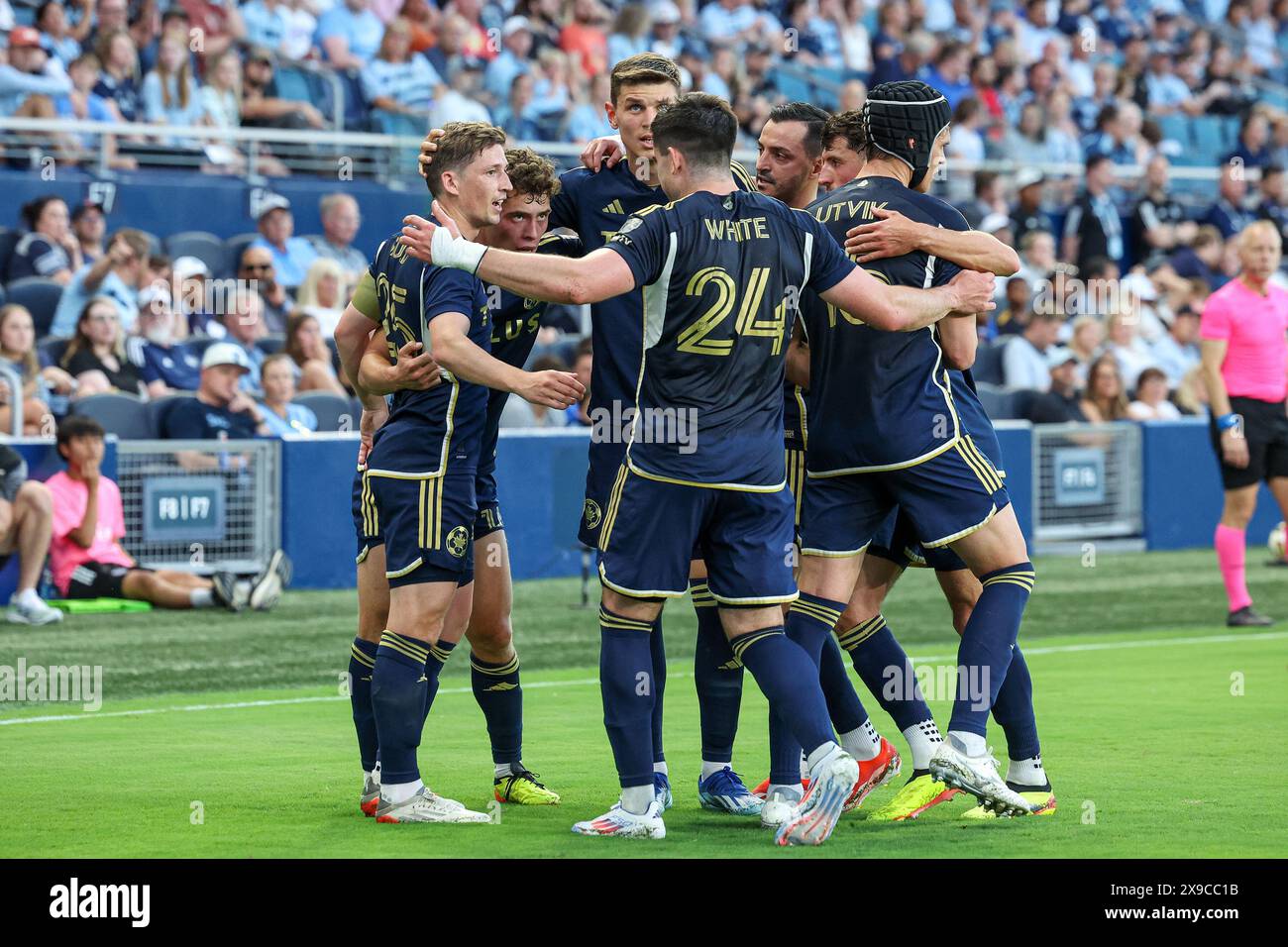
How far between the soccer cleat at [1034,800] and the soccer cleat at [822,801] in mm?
779

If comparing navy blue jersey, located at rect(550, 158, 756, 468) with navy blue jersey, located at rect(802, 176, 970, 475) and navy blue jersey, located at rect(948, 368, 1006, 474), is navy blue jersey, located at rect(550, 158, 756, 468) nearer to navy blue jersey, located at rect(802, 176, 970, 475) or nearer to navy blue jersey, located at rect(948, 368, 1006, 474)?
navy blue jersey, located at rect(802, 176, 970, 475)

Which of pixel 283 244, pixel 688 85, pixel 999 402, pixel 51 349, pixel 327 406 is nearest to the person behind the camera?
pixel 51 349

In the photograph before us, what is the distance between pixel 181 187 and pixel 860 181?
10679 millimetres

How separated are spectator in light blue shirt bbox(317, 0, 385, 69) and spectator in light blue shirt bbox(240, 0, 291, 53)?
1.55ft

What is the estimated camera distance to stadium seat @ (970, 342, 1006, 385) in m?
17.9

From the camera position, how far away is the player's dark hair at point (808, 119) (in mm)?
6652

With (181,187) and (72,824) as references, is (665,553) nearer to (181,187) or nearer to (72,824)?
(72,824)

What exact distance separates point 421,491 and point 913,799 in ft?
6.28

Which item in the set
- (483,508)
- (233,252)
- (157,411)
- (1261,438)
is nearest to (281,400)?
(157,411)

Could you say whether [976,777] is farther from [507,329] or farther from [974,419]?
[507,329]

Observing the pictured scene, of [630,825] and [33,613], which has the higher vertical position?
[33,613]

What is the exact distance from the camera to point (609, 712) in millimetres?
5844

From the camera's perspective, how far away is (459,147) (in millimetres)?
6074
